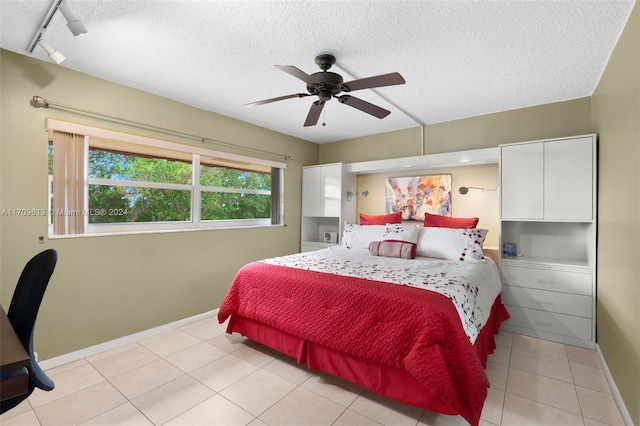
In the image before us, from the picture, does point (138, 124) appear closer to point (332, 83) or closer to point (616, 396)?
point (332, 83)

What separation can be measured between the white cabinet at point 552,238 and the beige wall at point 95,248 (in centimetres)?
312

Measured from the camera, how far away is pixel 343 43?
6.65ft

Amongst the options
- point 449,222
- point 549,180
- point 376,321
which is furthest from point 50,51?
point 549,180

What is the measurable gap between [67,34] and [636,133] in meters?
3.51

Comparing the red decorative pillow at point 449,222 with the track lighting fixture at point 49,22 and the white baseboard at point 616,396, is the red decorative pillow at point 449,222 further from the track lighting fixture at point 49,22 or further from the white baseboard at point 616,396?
the track lighting fixture at point 49,22

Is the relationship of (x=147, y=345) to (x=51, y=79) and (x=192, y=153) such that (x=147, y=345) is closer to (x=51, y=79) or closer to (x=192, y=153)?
(x=192, y=153)

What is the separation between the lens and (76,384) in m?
2.10

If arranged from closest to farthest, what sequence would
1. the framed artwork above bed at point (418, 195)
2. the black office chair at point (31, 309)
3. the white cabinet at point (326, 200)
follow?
the black office chair at point (31, 309)
the framed artwork above bed at point (418, 195)
the white cabinet at point (326, 200)

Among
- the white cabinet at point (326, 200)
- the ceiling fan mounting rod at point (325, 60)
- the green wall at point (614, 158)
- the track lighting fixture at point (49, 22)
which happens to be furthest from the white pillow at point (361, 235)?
the track lighting fixture at point (49, 22)

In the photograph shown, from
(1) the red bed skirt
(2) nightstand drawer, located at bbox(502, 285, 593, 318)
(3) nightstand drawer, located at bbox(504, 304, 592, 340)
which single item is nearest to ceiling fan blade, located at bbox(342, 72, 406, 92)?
(1) the red bed skirt

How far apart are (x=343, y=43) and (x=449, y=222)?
2360 millimetres

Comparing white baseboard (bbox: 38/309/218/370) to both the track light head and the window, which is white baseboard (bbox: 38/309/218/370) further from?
the track light head

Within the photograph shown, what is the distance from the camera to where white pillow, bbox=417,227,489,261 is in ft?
9.84

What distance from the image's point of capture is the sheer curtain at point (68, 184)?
2369 millimetres
